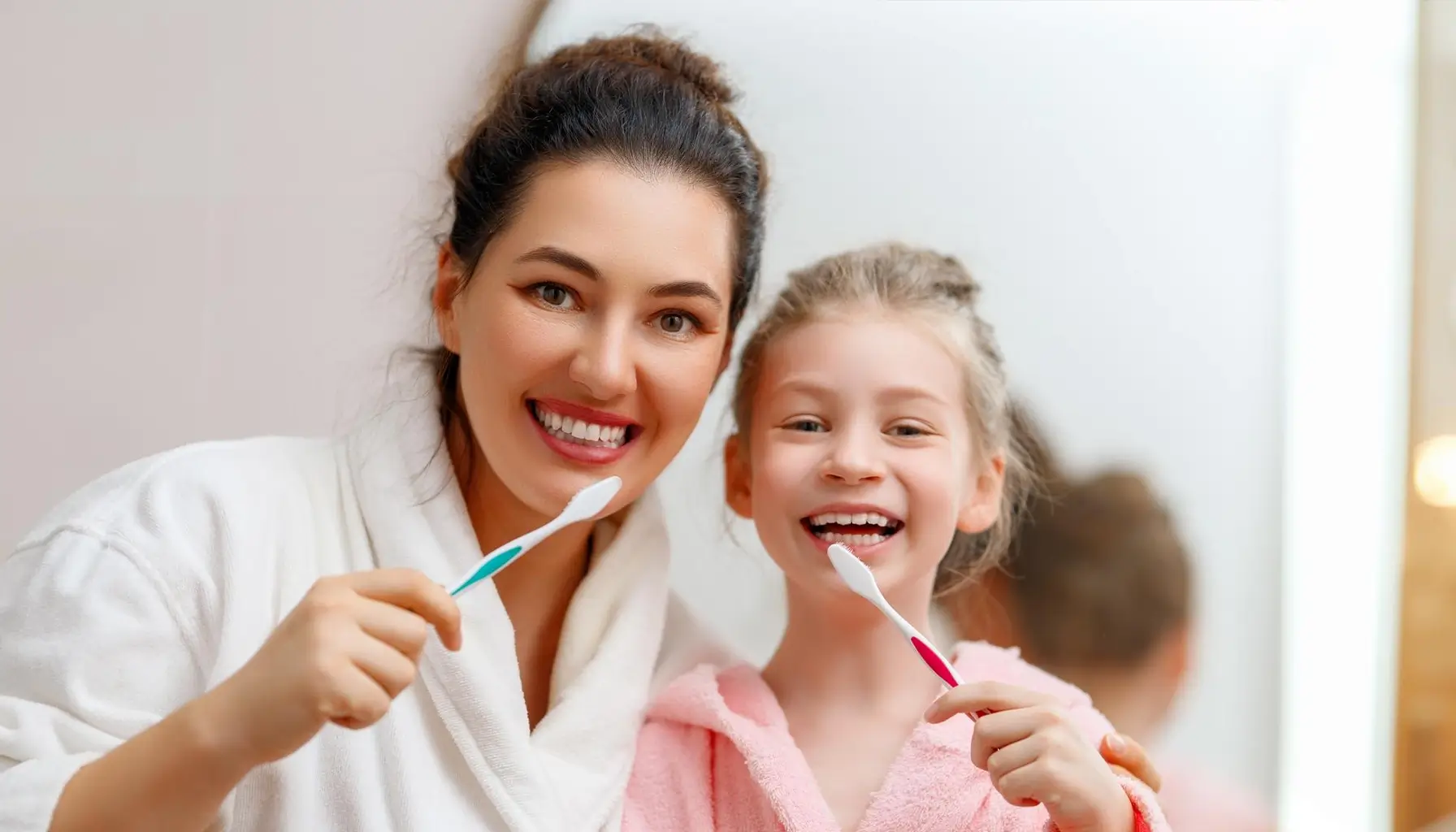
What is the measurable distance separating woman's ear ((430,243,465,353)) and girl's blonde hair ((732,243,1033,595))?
0.73 ft

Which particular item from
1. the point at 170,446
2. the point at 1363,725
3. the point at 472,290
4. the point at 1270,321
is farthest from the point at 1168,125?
the point at 170,446

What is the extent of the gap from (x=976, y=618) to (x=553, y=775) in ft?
1.88

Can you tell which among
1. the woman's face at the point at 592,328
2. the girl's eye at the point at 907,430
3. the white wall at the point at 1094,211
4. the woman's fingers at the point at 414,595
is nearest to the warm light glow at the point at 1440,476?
the white wall at the point at 1094,211

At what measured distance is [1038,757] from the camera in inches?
28.6

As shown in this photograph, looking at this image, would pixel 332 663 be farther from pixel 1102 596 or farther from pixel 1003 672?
pixel 1102 596

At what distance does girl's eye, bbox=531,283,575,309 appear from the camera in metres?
0.84

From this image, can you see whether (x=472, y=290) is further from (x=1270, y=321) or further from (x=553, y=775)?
(x=1270, y=321)

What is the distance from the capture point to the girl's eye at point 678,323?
2.81 ft

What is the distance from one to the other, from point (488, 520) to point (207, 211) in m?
0.43

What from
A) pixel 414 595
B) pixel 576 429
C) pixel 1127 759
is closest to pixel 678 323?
pixel 576 429

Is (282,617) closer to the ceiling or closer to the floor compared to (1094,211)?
closer to the floor

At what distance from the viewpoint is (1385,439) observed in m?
1.21

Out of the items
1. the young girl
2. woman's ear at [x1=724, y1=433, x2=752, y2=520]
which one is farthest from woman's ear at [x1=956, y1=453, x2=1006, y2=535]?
woman's ear at [x1=724, y1=433, x2=752, y2=520]

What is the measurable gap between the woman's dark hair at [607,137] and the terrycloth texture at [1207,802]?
26.1 inches
